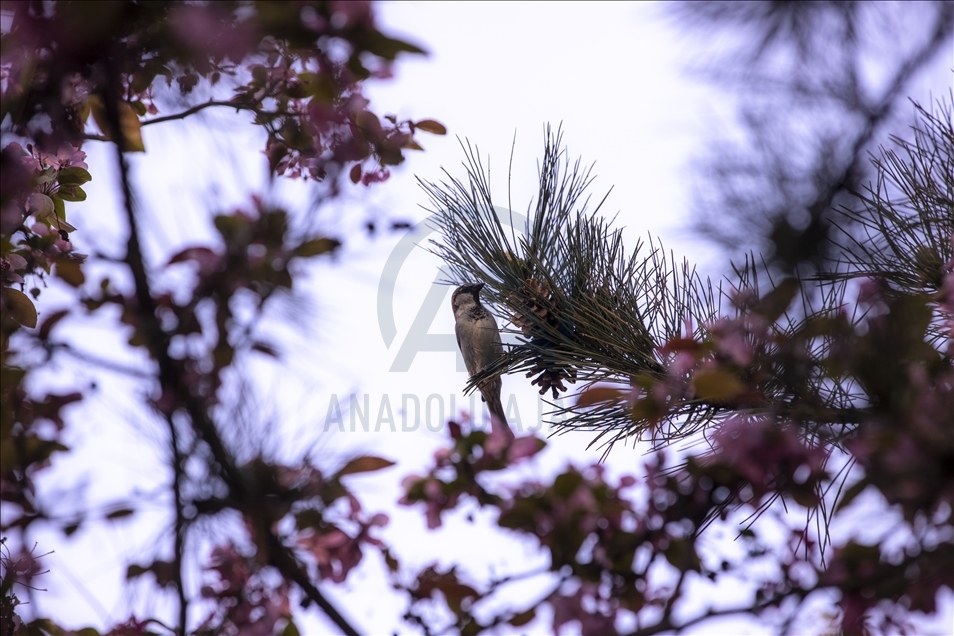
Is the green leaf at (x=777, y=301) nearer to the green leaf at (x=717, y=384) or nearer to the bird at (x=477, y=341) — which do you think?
the green leaf at (x=717, y=384)

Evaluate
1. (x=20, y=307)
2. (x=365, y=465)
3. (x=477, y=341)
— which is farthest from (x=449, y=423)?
(x=477, y=341)

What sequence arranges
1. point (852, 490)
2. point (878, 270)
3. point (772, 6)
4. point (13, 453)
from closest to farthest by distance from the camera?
1. point (852, 490)
2. point (13, 453)
3. point (772, 6)
4. point (878, 270)

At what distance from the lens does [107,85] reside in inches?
42.6

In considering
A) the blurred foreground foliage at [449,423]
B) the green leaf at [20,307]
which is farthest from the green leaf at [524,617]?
the green leaf at [20,307]

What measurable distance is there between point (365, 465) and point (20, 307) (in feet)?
2.87

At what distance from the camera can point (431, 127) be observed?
189 cm

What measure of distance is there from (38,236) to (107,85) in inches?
37.6

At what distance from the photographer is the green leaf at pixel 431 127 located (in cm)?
189

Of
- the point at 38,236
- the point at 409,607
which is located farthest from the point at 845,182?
the point at 38,236

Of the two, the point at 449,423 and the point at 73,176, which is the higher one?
the point at 73,176

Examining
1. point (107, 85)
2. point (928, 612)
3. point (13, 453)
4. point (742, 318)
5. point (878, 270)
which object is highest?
point (878, 270)

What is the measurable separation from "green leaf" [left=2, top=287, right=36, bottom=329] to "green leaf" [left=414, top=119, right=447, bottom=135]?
92 cm

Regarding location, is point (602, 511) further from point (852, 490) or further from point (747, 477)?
point (852, 490)

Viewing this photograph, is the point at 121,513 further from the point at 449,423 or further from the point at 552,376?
the point at 552,376
